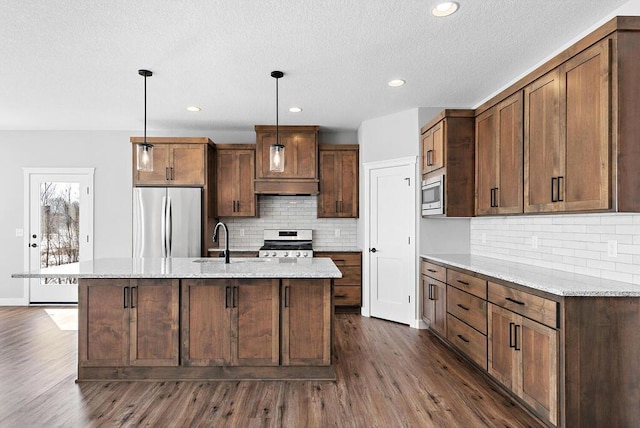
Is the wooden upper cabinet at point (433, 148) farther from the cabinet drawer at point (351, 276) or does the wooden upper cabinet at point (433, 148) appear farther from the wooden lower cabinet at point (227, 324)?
the wooden lower cabinet at point (227, 324)

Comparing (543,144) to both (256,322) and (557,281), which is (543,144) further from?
(256,322)

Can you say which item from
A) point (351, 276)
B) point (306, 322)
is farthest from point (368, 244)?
point (306, 322)

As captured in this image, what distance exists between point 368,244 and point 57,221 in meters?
4.57

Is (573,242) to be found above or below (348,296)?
above

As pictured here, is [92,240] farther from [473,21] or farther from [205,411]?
[473,21]

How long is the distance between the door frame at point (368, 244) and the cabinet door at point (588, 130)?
2085 mm

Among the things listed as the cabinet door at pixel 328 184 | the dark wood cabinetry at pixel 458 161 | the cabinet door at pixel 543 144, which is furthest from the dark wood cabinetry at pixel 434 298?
the cabinet door at pixel 328 184

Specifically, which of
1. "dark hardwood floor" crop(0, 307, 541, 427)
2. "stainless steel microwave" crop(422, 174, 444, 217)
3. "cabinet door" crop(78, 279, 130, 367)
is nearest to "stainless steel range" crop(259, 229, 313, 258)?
"stainless steel microwave" crop(422, 174, 444, 217)

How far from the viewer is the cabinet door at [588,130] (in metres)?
2.11

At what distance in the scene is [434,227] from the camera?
4.41 m

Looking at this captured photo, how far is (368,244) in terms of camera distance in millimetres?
4977

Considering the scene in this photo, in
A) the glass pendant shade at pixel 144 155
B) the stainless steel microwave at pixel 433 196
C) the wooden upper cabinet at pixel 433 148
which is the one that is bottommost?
the stainless steel microwave at pixel 433 196

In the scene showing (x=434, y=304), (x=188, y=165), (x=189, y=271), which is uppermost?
(x=188, y=165)

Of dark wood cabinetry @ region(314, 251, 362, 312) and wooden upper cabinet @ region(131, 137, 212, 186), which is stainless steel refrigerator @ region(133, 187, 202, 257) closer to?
wooden upper cabinet @ region(131, 137, 212, 186)
